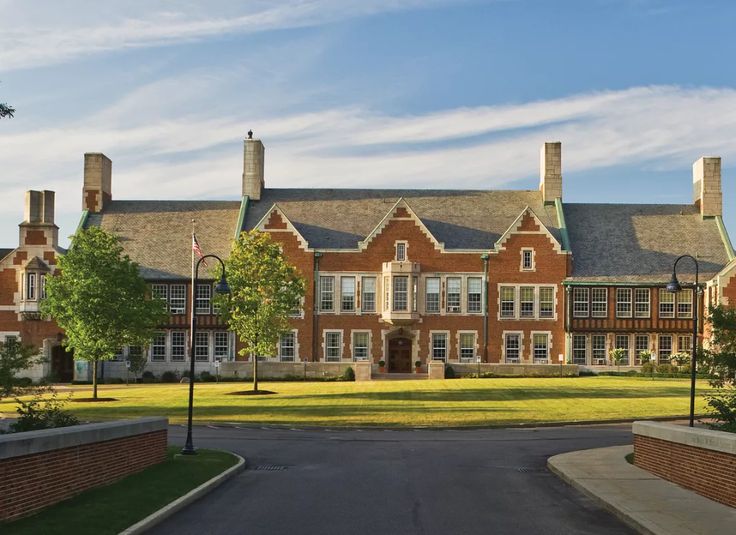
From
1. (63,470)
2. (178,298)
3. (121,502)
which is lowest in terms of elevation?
(121,502)

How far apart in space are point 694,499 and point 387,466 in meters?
8.27

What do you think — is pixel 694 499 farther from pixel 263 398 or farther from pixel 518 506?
pixel 263 398

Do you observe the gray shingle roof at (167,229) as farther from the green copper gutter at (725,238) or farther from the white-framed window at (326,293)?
the green copper gutter at (725,238)

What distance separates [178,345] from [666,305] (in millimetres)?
36885

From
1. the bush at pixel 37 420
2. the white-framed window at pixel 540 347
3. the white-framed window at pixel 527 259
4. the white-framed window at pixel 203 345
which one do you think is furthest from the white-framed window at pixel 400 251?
the bush at pixel 37 420

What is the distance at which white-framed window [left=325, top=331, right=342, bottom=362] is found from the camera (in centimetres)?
6912

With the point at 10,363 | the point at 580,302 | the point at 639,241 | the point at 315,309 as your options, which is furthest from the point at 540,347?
the point at 10,363

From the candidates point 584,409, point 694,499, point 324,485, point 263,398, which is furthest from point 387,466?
point 263,398

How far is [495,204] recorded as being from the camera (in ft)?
242

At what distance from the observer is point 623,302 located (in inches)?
2689

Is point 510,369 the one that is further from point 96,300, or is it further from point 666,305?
point 96,300

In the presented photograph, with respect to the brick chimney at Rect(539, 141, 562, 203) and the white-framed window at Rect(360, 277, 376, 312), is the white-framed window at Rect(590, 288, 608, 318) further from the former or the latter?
the white-framed window at Rect(360, 277, 376, 312)

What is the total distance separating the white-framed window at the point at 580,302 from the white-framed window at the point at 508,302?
444cm

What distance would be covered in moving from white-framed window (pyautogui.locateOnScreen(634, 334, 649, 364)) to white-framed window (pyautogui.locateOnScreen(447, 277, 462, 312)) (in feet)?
44.4
